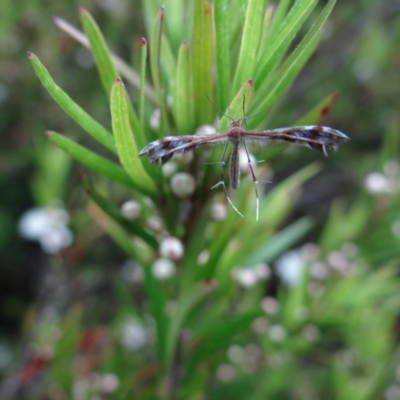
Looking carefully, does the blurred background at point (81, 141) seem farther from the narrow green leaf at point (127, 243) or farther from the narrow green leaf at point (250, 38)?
the narrow green leaf at point (250, 38)

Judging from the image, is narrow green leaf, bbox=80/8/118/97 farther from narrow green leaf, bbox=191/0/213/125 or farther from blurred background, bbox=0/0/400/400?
blurred background, bbox=0/0/400/400

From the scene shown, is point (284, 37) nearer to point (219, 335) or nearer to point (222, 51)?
point (222, 51)

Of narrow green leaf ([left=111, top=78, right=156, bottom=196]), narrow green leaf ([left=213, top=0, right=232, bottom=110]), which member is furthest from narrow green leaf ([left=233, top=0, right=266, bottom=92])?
narrow green leaf ([left=111, top=78, right=156, bottom=196])

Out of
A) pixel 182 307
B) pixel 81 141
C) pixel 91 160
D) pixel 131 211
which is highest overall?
pixel 91 160

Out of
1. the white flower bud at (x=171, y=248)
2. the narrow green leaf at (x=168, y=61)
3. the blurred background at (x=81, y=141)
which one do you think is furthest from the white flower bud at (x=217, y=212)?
the blurred background at (x=81, y=141)

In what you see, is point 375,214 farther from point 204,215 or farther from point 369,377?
point 204,215

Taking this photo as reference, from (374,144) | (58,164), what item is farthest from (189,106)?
(374,144)

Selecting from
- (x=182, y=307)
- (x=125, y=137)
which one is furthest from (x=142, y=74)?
(x=182, y=307)

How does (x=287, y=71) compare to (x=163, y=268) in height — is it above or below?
above
